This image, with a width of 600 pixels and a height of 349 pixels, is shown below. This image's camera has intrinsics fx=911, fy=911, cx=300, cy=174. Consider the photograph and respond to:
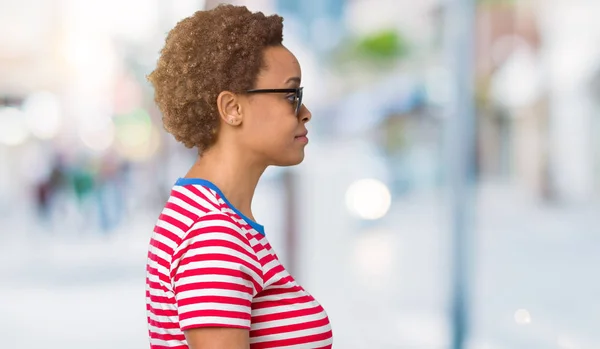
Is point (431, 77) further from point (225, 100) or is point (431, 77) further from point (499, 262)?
point (225, 100)

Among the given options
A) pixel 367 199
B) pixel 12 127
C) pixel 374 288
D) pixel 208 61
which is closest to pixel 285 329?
pixel 208 61

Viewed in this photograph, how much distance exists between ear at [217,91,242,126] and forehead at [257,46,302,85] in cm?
4

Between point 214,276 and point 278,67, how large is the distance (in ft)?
0.98

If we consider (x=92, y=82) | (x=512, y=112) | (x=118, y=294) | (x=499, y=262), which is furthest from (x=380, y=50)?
(x=118, y=294)

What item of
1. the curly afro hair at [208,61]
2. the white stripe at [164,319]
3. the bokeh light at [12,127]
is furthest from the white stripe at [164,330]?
the bokeh light at [12,127]

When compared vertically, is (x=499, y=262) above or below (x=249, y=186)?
below

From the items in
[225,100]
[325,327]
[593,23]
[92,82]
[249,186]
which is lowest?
[325,327]

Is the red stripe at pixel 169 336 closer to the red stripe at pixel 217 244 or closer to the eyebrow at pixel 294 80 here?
the red stripe at pixel 217 244

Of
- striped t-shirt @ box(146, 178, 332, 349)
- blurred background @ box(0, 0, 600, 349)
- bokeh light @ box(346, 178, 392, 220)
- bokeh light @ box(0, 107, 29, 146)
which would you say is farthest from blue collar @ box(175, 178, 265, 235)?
bokeh light @ box(0, 107, 29, 146)

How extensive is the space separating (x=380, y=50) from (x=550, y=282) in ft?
55.1

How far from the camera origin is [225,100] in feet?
3.81

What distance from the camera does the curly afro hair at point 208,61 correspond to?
3.78 feet

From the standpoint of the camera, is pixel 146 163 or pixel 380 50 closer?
pixel 146 163

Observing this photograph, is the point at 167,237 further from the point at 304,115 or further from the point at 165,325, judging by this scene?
the point at 304,115
